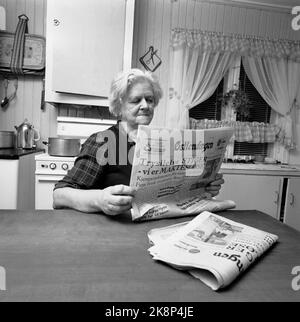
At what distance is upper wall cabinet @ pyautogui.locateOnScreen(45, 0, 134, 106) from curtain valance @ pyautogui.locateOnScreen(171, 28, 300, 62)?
643 mm

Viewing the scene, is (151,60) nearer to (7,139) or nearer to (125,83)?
(7,139)

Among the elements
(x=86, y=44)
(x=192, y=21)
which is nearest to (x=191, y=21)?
(x=192, y=21)

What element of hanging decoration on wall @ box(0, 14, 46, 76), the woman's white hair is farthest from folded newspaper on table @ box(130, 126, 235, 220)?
hanging decoration on wall @ box(0, 14, 46, 76)

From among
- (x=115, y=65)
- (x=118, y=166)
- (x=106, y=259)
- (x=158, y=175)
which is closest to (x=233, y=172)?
(x=115, y=65)

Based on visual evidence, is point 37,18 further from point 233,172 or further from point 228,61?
point 233,172

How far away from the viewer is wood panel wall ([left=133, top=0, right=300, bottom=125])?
2785 millimetres

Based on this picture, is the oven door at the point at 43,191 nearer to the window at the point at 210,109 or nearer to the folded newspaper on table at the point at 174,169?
the folded newspaper on table at the point at 174,169

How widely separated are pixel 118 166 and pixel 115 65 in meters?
1.52

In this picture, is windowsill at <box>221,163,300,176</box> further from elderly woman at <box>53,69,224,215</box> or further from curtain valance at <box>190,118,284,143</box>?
elderly woman at <box>53,69,224,215</box>

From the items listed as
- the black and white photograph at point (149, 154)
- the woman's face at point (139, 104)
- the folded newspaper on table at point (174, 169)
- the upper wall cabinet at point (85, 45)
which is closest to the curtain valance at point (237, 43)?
the black and white photograph at point (149, 154)

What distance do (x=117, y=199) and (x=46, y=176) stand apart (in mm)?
1552

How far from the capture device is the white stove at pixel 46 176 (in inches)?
86.0

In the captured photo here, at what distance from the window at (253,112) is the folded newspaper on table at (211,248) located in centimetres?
253
